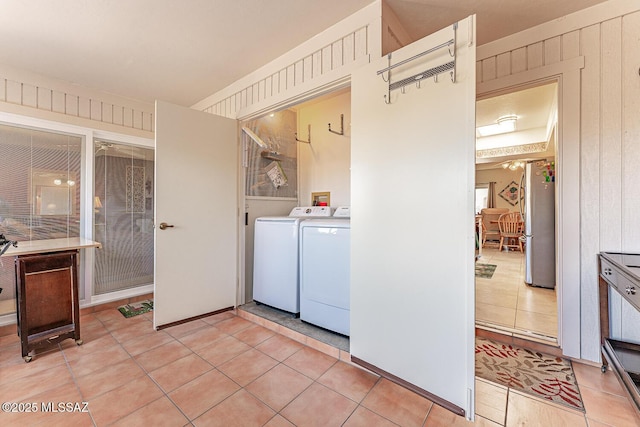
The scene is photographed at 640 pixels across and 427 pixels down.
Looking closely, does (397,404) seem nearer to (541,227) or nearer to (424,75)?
(424,75)

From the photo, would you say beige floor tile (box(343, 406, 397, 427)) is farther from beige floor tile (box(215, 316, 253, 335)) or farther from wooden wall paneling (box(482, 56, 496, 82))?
wooden wall paneling (box(482, 56, 496, 82))

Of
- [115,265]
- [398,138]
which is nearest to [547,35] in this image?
[398,138]

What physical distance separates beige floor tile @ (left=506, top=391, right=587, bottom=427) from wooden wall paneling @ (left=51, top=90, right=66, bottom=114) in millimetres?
4451

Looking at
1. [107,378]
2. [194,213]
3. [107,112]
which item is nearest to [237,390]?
[107,378]

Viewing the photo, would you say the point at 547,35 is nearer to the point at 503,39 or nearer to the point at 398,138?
the point at 503,39

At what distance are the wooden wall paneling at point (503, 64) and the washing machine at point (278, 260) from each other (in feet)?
6.16

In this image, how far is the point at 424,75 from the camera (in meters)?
1.52

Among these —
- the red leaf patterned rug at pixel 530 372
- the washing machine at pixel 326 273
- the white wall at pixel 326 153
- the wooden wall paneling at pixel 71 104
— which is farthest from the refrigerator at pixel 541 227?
the wooden wall paneling at pixel 71 104

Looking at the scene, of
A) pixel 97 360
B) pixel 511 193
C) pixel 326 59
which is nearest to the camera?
pixel 97 360

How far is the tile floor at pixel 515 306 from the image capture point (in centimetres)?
238

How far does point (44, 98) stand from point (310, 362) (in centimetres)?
357

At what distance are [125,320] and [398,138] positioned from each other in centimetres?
306

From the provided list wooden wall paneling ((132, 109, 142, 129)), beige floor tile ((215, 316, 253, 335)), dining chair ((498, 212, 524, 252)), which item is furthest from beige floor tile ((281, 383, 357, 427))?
dining chair ((498, 212, 524, 252))

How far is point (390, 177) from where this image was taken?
1.68 metres
